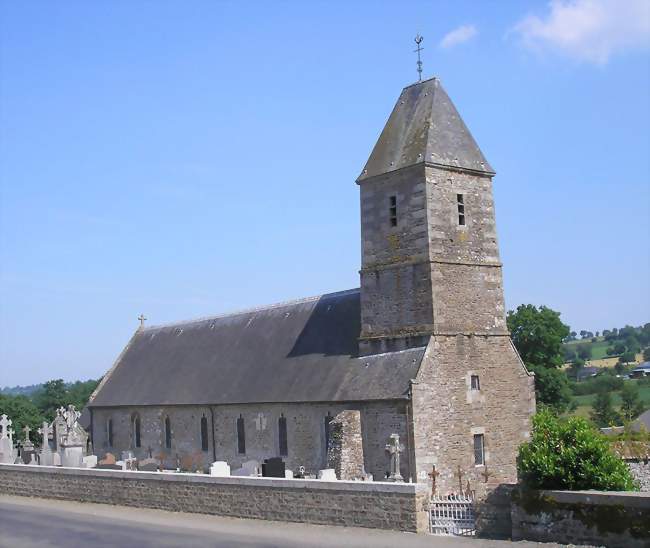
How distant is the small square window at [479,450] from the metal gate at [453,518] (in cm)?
958

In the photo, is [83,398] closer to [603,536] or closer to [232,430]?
[232,430]

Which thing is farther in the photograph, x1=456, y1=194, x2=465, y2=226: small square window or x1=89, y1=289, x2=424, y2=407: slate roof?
x1=456, y1=194, x2=465, y2=226: small square window

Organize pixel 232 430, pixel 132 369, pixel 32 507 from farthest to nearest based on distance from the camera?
pixel 132 369 → pixel 232 430 → pixel 32 507

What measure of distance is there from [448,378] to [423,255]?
4241 mm

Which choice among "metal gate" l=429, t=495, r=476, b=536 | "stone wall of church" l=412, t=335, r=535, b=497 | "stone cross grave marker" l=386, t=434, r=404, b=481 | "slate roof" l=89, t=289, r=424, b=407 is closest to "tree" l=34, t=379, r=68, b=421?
"slate roof" l=89, t=289, r=424, b=407

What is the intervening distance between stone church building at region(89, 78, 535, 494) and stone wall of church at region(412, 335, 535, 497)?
48 mm

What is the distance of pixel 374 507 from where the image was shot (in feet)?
64.8

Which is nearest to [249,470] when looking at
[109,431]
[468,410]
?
[468,410]

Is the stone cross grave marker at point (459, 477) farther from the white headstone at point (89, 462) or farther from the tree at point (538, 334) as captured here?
the tree at point (538, 334)

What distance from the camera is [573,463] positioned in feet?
60.0

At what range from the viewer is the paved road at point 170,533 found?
60.8ft

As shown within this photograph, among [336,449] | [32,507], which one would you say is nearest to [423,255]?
[336,449]

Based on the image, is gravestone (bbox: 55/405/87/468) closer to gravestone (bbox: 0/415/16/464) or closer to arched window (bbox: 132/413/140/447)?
gravestone (bbox: 0/415/16/464)

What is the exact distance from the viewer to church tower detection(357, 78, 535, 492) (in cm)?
2817
